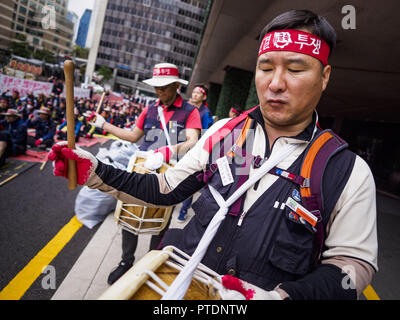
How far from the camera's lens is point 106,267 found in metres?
2.79

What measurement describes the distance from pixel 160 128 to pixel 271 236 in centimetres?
209

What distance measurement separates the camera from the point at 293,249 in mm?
1023

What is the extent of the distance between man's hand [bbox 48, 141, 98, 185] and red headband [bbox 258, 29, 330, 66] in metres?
1.06

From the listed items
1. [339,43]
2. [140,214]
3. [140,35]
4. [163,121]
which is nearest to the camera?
[140,214]

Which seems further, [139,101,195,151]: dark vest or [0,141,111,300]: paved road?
[139,101,195,151]: dark vest

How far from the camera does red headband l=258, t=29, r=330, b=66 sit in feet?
3.54

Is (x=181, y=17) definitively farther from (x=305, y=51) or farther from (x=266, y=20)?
(x=305, y=51)

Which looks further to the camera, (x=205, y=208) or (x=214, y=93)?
(x=214, y=93)

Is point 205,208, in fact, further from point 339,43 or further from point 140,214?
point 339,43

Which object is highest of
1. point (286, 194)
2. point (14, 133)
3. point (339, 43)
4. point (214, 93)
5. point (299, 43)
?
point (214, 93)

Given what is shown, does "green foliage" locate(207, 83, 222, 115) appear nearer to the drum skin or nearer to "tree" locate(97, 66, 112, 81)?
the drum skin

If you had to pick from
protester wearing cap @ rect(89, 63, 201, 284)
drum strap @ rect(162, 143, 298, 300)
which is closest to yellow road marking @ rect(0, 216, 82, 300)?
protester wearing cap @ rect(89, 63, 201, 284)

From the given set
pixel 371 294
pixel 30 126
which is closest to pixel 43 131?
pixel 30 126
